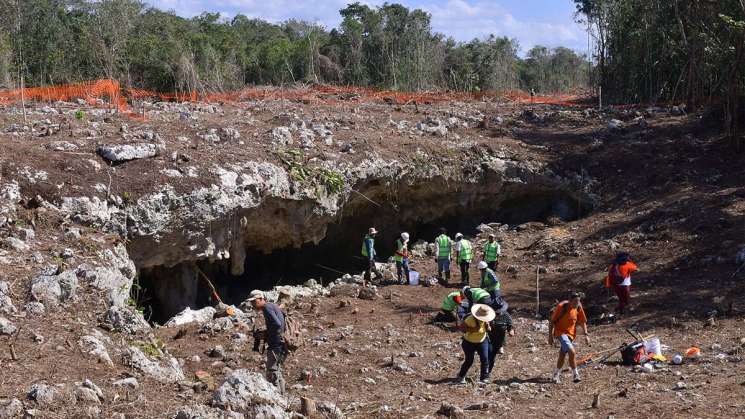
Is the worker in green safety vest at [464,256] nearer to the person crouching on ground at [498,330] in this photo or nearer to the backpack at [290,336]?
the person crouching on ground at [498,330]

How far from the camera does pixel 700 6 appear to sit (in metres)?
20.0

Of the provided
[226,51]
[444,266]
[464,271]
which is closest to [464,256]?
[464,271]

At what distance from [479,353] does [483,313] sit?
1.87 ft

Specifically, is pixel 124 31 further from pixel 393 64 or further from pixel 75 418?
pixel 75 418

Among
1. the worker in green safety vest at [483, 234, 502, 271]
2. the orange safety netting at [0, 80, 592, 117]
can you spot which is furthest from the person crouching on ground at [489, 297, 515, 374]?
the orange safety netting at [0, 80, 592, 117]

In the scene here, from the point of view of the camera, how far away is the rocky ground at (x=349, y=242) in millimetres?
7852

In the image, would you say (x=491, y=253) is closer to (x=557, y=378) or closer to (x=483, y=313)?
(x=557, y=378)

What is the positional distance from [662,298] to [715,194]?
15.5 ft

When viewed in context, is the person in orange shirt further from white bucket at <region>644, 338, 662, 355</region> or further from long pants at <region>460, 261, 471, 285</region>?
long pants at <region>460, 261, 471, 285</region>

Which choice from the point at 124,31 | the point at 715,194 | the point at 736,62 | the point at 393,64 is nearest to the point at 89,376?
the point at 715,194

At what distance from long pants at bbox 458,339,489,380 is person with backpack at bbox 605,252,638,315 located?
3682mm

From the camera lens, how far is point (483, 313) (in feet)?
28.1

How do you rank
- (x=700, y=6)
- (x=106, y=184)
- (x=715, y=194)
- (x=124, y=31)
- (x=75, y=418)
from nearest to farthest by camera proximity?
1. (x=75, y=418)
2. (x=106, y=184)
3. (x=715, y=194)
4. (x=700, y=6)
5. (x=124, y=31)

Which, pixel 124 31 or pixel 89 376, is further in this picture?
pixel 124 31
